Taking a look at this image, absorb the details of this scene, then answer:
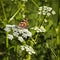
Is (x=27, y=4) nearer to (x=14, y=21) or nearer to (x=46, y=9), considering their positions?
(x=14, y=21)

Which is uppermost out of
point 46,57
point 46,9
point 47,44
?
point 46,9

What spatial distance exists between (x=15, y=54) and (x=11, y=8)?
49 centimetres

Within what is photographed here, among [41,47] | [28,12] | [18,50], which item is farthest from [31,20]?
[18,50]

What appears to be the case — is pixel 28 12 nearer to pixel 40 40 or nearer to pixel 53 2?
pixel 53 2

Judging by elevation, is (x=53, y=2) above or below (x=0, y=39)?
above

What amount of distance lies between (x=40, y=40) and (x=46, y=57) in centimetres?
17

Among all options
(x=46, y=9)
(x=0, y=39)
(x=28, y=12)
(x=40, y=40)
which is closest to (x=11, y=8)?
(x=28, y=12)

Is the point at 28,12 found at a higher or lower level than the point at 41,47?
higher

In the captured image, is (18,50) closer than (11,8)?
Yes

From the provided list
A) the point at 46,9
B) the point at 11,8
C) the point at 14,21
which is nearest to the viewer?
the point at 46,9

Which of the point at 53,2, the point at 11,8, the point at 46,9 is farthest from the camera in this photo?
the point at 53,2

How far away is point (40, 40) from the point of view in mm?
1630

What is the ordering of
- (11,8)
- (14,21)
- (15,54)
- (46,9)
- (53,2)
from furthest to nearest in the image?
(53,2)
(11,8)
(14,21)
(15,54)
(46,9)

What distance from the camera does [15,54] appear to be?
5.04 feet
